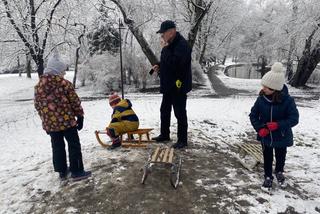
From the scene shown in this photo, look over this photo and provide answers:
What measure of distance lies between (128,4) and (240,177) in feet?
49.2

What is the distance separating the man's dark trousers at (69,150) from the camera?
439 centimetres

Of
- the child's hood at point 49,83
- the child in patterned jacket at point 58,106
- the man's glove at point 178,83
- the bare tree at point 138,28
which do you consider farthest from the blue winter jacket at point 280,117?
the bare tree at point 138,28

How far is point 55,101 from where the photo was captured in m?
4.20

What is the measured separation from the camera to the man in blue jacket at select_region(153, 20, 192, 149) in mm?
5277

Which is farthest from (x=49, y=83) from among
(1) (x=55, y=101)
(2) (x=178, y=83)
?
(2) (x=178, y=83)

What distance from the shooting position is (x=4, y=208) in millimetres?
3875

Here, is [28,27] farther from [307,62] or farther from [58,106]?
[307,62]

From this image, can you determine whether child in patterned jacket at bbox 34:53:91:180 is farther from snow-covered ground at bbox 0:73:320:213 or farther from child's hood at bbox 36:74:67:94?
snow-covered ground at bbox 0:73:320:213

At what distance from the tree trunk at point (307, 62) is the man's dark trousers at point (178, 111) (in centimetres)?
1394

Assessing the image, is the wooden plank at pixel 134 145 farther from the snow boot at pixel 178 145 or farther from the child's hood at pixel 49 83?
the child's hood at pixel 49 83

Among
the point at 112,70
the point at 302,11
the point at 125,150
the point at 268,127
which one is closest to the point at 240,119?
the point at 125,150

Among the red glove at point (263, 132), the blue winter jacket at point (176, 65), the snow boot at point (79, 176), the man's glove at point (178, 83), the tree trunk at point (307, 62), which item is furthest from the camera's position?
the tree trunk at point (307, 62)

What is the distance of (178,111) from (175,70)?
32.0 inches

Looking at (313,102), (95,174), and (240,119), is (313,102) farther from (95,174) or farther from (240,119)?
(95,174)
